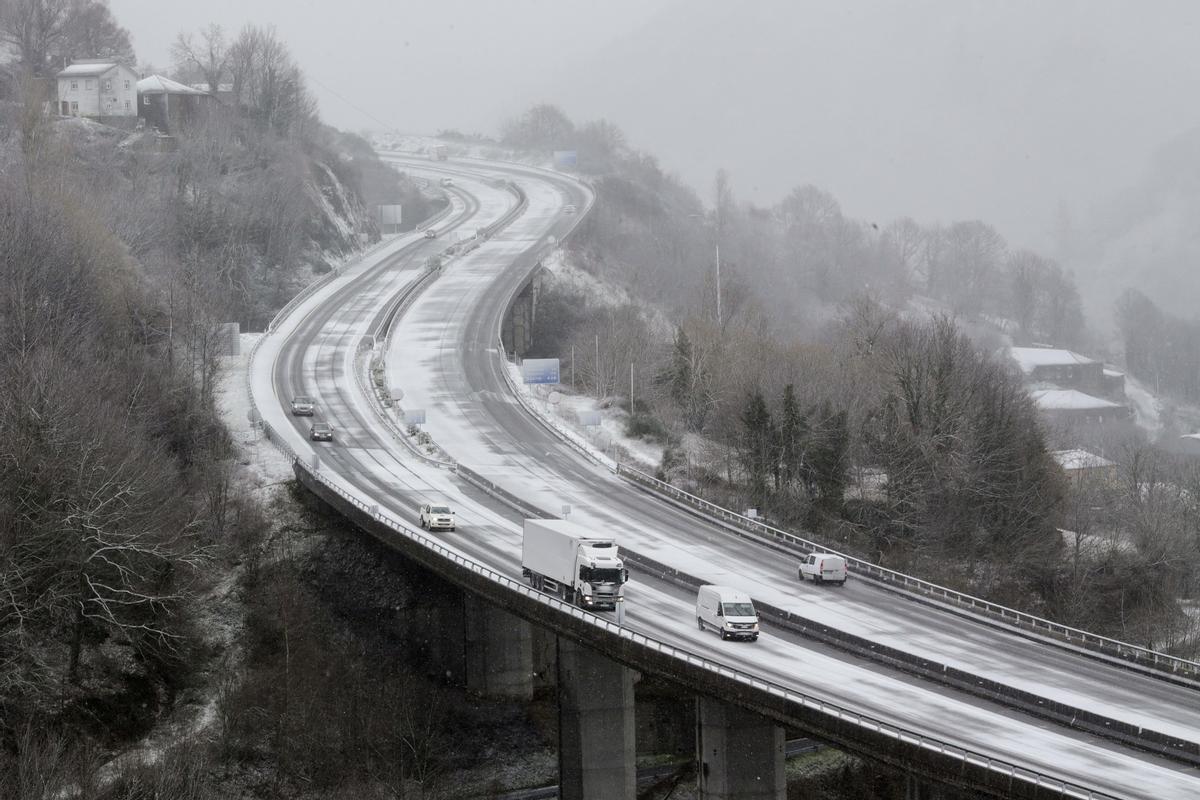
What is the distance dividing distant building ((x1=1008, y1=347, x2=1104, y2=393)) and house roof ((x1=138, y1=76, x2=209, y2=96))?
82.8 m

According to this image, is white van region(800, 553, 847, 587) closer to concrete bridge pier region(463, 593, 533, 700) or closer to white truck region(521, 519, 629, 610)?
white truck region(521, 519, 629, 610)

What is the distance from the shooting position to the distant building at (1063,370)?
14038 cm

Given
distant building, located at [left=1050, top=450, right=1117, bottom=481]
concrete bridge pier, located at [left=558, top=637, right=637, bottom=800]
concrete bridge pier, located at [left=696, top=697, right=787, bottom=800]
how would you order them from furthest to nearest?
1. distant building, located at [left=1050, top=450, right=1117, bottom=481]
2. concrete bridge pier, located at [left=558, top=637, right=637, bottom=800]
3. concrete bridge pier, located at [left=696, top=697, right=787, bottom=800]

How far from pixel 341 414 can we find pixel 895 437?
30.5 meters

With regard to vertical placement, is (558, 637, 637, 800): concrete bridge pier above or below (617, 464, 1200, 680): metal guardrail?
below

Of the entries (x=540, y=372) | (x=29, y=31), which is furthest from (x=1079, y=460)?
(x=29, y=31)

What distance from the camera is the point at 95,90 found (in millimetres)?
109688

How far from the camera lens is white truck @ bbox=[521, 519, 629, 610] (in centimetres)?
4209

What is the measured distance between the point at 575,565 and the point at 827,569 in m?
10.4

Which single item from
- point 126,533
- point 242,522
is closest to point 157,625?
point 126,533

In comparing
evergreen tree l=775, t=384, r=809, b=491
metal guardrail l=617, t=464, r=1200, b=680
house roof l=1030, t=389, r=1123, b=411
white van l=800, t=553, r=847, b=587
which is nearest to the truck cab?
white van l=800, t=553, r=847, b=587

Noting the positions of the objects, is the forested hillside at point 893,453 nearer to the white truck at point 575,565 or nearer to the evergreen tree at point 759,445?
the evergreen tree at point 759,445

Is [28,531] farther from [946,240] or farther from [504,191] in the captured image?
[946,240]

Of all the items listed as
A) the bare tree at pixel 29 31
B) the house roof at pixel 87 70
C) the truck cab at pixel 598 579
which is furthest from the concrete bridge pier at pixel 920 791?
the bare tree at pixel 29 31
